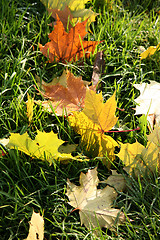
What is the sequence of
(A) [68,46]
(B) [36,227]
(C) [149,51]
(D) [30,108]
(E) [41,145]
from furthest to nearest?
(C) [149,51]
(A) [68,46]
(D) [30,108]
(E) [41,145]
(B) [36,227]

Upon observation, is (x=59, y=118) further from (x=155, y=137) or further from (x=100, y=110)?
(x=155, y=137)

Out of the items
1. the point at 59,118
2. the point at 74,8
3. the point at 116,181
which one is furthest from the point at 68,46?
the point at 116,181

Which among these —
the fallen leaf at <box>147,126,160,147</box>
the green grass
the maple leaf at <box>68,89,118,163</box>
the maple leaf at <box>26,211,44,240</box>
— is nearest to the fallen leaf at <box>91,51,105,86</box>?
the green grass

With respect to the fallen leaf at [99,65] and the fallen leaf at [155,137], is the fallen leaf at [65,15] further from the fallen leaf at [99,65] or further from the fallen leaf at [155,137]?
the fallen leaf at [155,137]

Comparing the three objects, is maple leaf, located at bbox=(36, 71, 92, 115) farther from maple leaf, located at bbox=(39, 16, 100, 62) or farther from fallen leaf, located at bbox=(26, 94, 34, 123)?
maple leaf, located at bbox=(39, 16, 100, 62)

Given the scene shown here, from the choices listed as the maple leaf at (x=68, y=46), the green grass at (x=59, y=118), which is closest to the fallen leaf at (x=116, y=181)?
the green grass at (x=59, y=118)

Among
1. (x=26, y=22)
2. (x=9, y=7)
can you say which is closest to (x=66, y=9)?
(x=26, y=22)

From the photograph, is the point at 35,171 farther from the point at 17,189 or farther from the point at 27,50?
the point at 27,50
